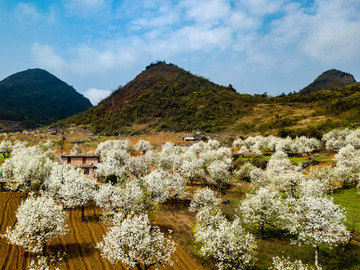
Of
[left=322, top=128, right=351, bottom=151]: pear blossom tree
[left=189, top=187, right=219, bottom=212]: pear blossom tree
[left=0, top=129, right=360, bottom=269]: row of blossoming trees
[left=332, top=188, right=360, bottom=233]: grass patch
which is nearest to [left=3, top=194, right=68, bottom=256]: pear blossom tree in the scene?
[left=0, top=129, right=360, bottom=269]: row of blossoming trees

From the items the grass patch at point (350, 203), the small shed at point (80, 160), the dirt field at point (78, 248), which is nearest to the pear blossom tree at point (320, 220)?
the grass patch at point (350, 203)

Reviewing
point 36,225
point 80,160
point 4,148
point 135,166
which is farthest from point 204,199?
point 4,148

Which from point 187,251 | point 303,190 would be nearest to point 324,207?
point 303,190

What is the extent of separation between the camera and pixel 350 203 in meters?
39.5

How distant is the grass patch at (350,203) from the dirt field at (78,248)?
2553 cm

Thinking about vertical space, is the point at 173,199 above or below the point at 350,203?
below

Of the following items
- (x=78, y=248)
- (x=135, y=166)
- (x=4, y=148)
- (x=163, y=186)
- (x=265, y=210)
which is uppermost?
(x=4, y=148)

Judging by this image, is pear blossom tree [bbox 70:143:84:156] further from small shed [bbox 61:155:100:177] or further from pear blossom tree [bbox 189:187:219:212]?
pear blossom tree [bbox 189:187:219:212]

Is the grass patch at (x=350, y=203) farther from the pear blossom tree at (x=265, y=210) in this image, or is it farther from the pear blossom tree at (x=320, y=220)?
the pear blossom tree at (x=265, y=210)

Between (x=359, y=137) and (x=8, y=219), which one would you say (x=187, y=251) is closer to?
(x=8, y=219)

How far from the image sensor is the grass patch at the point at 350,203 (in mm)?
32016

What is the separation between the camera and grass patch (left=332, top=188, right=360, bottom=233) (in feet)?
105

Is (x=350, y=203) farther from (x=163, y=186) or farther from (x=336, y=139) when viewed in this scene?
(x=336, y=139)

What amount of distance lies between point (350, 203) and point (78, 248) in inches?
1921
